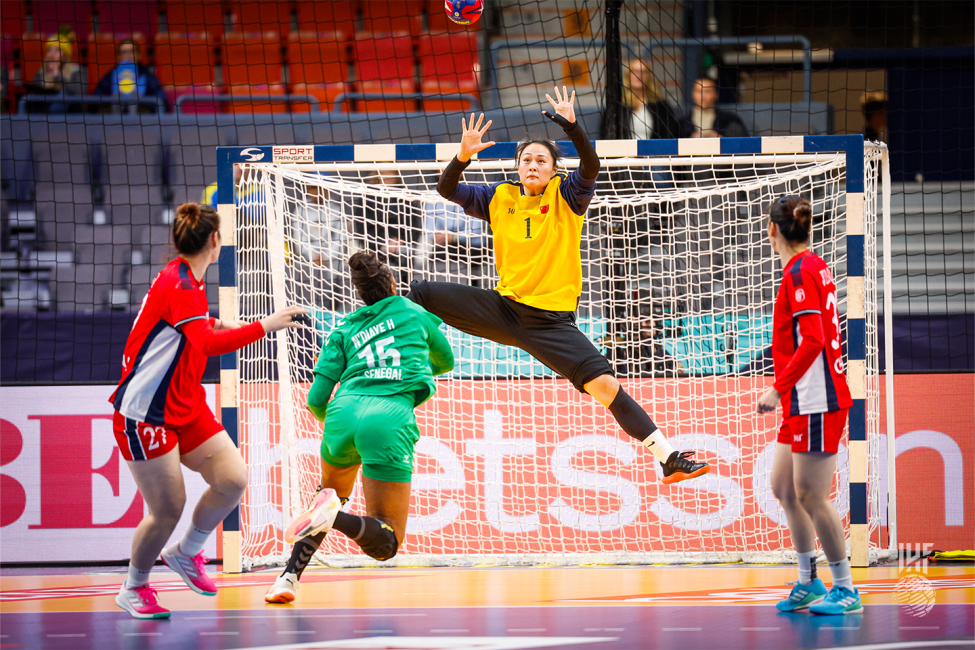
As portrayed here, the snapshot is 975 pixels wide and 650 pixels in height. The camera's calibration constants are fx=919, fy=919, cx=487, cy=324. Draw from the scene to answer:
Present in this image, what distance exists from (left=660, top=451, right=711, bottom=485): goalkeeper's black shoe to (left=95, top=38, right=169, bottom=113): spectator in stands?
7172 mm

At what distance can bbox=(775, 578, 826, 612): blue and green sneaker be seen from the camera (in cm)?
415

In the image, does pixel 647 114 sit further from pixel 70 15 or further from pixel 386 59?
pixel 70 15

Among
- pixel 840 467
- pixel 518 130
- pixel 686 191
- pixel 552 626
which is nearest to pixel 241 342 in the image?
pixel 552 626

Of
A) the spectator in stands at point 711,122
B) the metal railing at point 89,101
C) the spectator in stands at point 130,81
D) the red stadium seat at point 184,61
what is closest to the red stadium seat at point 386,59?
the red stadium seat at point 184,61

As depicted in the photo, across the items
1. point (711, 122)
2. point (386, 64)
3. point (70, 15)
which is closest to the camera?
point (711, 122)

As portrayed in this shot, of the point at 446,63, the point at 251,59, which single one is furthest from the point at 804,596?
the point at 251,59

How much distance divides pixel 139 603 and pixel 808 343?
3.18 metres

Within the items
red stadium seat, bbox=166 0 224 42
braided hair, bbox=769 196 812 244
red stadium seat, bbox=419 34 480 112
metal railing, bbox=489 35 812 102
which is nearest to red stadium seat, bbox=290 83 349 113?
red stadium seat, bbox=419 34 480 112

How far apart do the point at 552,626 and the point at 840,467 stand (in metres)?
3.05

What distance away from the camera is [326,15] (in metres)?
12.1

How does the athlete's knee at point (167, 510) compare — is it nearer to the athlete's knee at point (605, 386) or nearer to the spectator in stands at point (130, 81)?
the athlete's knee at point (605, 386)

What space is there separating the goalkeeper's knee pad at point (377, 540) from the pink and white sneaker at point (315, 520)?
0.56ft

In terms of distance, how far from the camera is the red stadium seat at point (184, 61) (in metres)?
11.4

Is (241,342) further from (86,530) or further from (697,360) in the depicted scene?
(697,360)
